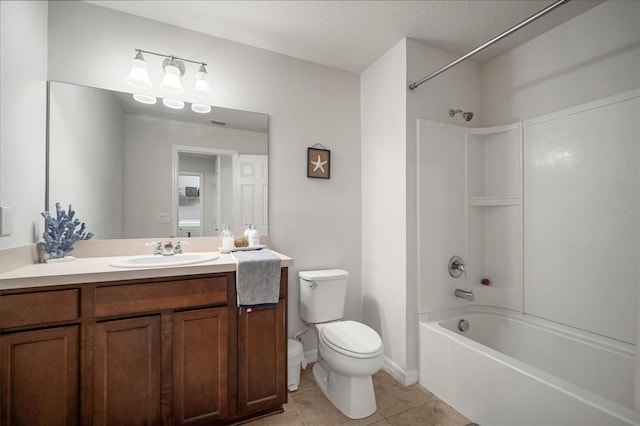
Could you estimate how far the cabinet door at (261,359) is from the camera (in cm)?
152

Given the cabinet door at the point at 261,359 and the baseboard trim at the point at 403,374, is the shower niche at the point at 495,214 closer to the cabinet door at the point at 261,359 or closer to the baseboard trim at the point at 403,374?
the baseboard trim at the point at 403,374

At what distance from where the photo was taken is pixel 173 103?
188cm

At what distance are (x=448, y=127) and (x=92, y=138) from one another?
2457mm

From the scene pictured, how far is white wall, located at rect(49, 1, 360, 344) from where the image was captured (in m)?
1.68

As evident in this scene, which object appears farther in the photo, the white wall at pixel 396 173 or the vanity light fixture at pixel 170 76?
the white wall at pixel 396 173

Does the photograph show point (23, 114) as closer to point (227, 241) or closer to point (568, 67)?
point (227, 241)

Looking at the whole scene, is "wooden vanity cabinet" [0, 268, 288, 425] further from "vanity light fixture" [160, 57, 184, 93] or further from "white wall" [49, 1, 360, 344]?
"vanity light fixture" [160, 57, 184, 93]

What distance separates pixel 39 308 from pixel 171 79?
1.40m

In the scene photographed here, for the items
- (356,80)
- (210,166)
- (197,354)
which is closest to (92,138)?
(210,166)

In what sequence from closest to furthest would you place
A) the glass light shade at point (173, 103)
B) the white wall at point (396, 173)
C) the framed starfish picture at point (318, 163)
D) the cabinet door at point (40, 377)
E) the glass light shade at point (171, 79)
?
the cabinet door at point (40, 377), the glass light shade at point (171, 79), the glass light shade at point (173, 103), the white wall at point (396, 173), the framed starfish picture at point (318, 163)

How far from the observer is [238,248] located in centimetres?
191

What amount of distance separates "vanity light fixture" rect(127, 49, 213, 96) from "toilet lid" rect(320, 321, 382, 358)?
1.82 m

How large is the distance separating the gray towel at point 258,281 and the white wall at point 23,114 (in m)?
1.03

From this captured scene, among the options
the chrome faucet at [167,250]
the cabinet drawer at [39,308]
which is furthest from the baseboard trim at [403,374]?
the cabinet drawer at [39,308]
